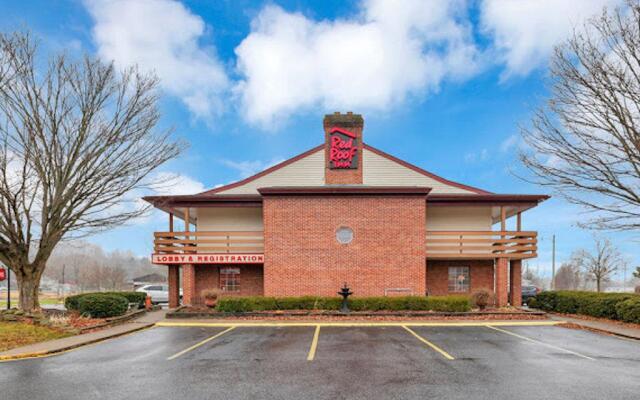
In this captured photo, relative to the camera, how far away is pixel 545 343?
11984 millimetres

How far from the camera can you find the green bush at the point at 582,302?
56.1 feet

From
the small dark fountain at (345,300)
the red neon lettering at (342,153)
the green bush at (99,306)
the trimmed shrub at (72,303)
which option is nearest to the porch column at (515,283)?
the small dark fountain at (345,300)

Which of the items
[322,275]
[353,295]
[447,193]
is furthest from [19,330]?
[447,193]

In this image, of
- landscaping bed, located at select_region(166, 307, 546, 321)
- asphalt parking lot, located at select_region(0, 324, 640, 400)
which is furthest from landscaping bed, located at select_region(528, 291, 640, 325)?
asphalt parking lot, located at select_region(0, 324, 640, 400)

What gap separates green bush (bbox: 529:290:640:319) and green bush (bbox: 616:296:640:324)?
25 centimetres

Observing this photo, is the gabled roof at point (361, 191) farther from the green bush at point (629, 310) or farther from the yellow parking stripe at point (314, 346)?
the yellow parking stripe at point (314, 346)

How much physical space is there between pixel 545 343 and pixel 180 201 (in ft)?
54.5

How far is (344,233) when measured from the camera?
62.5ft

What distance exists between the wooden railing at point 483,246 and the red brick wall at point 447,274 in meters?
1.04

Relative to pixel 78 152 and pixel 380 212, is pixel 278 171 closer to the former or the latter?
pixel 380 212

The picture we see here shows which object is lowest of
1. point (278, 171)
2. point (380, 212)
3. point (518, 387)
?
point (518, 387)

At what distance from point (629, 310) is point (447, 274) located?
7.83 m

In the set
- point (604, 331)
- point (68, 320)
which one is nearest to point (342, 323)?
point (604, 331)

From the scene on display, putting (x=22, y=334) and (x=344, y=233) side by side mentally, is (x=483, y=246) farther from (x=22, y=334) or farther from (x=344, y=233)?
(x=22, y=334)
